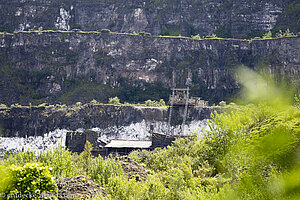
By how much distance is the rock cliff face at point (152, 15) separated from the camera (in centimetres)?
10206

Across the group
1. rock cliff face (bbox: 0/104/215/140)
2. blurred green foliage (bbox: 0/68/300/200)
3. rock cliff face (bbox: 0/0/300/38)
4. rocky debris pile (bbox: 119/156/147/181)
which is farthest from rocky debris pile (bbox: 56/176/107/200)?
rock cliff face (bbox: 0/0/300/38)

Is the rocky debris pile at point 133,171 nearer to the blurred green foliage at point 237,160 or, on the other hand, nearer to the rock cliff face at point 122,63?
the blurred green foliage at point 237,160

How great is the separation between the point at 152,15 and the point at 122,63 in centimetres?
2012

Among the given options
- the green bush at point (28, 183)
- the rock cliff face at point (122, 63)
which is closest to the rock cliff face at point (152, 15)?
the rock cliff face at point (122, 63)

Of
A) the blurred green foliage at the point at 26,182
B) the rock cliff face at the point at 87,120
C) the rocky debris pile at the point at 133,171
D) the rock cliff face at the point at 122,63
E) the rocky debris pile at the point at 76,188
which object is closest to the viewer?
the blurred green foliage at the point at 26,182

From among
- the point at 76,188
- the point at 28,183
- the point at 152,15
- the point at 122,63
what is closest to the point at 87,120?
the point at 122,63

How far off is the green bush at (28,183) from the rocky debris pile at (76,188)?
2.70m

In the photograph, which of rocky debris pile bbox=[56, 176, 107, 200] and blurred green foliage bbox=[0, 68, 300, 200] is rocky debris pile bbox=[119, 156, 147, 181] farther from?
rocky debris pile bbox=[56, 176, 107, 200]

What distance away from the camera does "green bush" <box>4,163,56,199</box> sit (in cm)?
1224

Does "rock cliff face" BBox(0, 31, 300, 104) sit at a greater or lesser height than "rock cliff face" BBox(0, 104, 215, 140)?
greater

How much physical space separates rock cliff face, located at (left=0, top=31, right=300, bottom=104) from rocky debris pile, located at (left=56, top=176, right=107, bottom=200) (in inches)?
2633

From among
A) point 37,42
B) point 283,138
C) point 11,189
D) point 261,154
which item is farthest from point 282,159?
point 37,42

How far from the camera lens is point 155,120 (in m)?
70.5

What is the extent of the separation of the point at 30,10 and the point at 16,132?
41949mm
